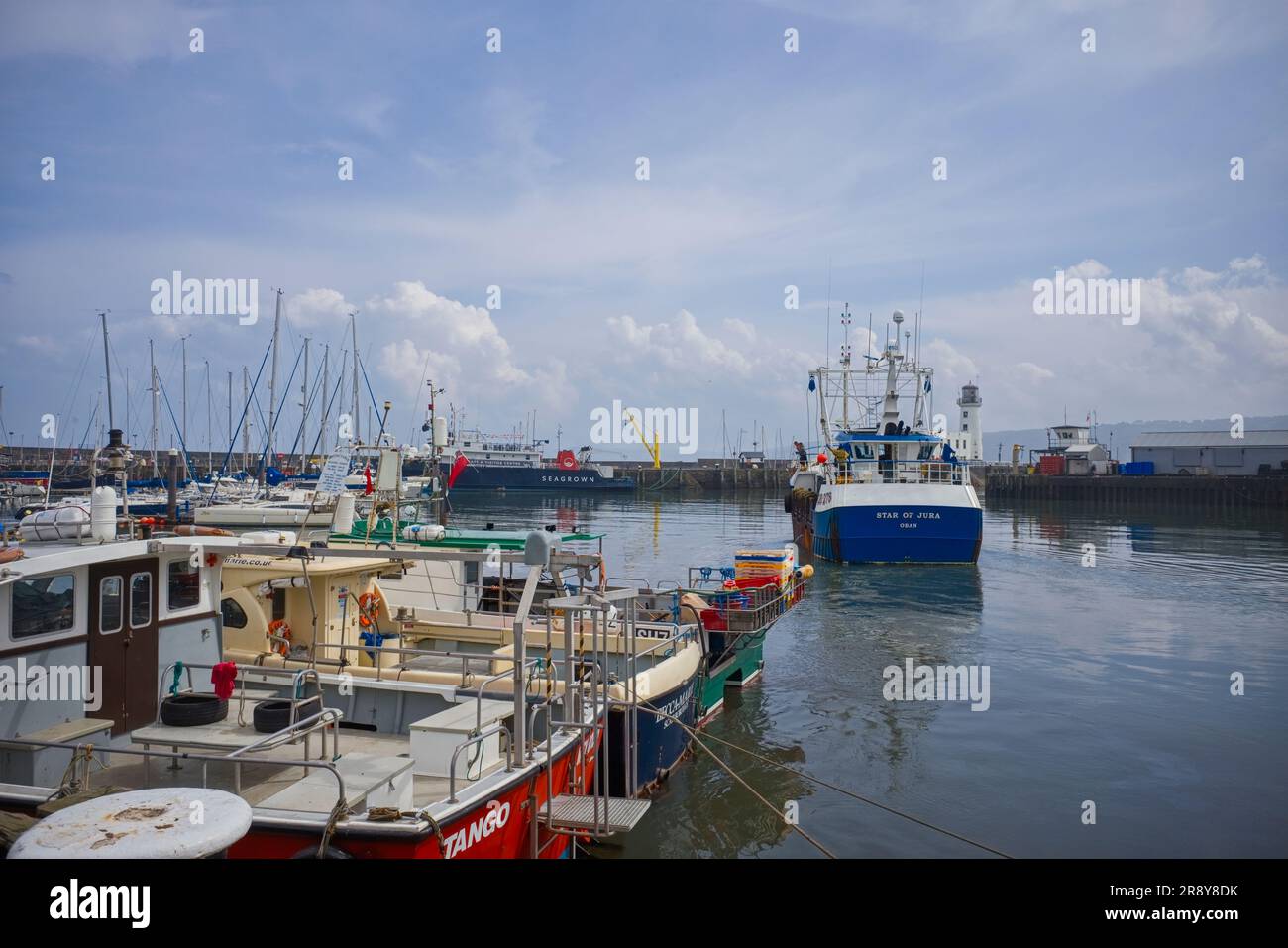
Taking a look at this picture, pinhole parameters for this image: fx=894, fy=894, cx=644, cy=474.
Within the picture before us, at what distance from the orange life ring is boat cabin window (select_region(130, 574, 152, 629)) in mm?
3303

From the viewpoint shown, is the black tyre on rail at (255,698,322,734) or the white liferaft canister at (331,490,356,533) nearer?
the black tyre on rail at (255,698,322,734)

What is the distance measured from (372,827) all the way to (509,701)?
3.27 meters

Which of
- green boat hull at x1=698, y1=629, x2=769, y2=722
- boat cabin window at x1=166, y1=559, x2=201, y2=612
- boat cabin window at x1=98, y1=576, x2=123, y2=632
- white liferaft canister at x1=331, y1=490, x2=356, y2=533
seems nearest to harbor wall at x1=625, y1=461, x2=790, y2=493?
green boat hull at x1=698, y1=629, x2=769, y2=722

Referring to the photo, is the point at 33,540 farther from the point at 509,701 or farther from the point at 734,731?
the point at 734,731

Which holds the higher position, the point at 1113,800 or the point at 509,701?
the point at 509,701

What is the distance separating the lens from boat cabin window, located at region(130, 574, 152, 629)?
31.2ft

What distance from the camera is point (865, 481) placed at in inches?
1638

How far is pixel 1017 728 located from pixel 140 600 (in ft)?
46.1

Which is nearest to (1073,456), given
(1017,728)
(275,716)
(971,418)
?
(971,418)

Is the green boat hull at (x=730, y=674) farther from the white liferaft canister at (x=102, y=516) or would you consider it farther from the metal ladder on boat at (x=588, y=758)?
the white liferaft canister at (x=102, y=516)

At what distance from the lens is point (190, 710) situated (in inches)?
372

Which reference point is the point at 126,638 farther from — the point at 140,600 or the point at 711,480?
the point at 711,480

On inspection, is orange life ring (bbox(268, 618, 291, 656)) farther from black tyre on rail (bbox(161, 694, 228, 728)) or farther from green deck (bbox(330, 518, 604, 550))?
black tyre on rail (bbox(161, 694, 228, 728))
